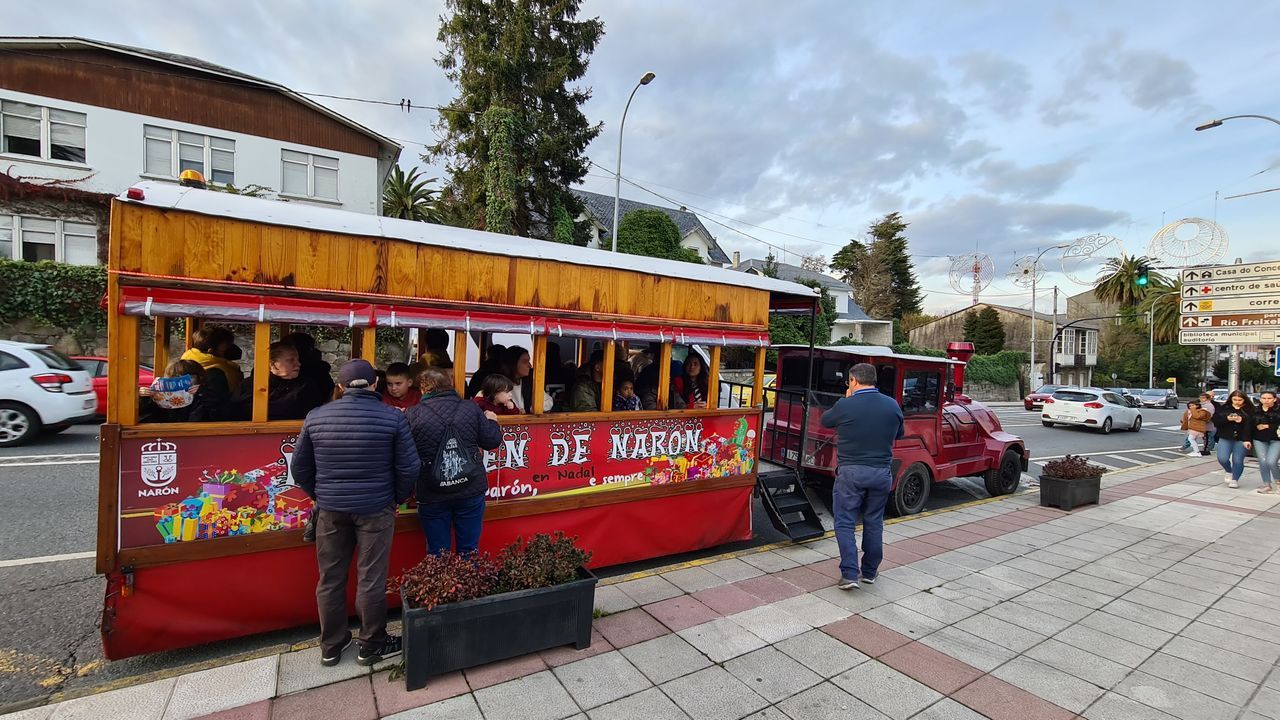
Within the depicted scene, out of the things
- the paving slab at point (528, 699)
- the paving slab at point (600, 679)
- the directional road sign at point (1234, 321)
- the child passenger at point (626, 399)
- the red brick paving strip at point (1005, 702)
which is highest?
the directional road sign at point (1234, 321)

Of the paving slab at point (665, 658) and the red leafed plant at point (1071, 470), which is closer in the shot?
the paving slab at point (665, 658)

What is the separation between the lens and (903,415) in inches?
257

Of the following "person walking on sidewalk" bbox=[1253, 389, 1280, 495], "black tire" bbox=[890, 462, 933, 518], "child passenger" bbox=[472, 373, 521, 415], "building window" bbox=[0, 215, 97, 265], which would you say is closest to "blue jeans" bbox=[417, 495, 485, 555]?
"child passenger" bbox=[472, 373, 521, 415]

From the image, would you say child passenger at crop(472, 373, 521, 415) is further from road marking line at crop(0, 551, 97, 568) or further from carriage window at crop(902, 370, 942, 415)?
carriage window at crop(902, 370, 942, 415)

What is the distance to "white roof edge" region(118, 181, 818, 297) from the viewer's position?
3.23 metres

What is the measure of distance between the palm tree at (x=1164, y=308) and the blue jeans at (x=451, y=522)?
60520mm

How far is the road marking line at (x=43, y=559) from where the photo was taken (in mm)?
4444

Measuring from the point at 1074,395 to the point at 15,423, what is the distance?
2626 cm

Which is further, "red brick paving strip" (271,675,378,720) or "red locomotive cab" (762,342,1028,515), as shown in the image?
"red locomotive cab" (762,342,1028,515)

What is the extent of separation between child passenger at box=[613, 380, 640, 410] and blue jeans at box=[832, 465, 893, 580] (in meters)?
1.86

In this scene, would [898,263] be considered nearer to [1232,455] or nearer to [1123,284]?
[1123,284]

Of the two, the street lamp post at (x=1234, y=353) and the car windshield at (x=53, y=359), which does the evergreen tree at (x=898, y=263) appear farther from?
the car windshield at (x=53, y=359)

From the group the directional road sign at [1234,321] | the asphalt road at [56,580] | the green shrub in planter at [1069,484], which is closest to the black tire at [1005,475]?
the asphalt road at [56,580]

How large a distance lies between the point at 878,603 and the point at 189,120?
2223 cm
